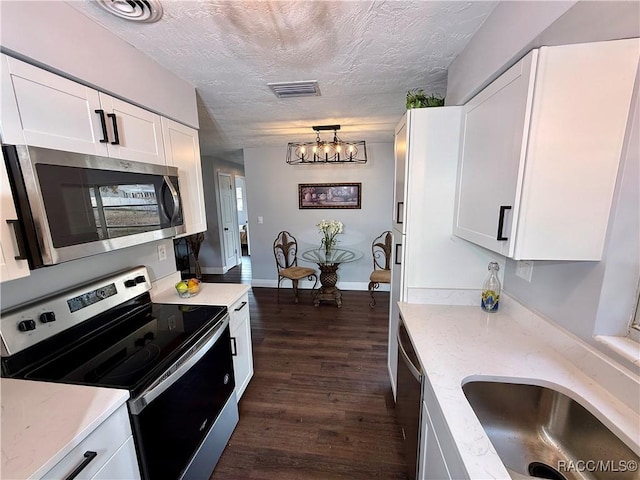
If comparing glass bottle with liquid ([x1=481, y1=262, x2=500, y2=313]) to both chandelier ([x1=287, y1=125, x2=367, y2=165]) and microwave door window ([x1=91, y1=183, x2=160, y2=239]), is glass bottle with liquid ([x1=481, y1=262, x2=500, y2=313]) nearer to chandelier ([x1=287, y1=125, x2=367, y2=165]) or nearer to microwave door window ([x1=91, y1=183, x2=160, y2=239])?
microwave door window ([x1=91, y1=183, x2=160, y2=239])

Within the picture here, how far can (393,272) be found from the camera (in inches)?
82.9

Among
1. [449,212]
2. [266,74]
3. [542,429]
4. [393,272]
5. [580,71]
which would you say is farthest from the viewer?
[393,272]

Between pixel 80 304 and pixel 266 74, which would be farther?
pixel 266 74

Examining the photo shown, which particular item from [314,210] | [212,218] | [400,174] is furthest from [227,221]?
[400,174]

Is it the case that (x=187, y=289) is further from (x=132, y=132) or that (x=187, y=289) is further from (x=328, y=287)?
(x=328, y=287)

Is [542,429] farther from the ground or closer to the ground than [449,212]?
closer to the ground

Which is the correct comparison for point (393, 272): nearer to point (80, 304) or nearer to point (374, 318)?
point (374, 318)

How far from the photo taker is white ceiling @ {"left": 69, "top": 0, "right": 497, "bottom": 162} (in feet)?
3.91

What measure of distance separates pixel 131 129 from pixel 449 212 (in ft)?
6.23

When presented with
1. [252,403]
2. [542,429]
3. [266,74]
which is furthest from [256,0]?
[252,403]

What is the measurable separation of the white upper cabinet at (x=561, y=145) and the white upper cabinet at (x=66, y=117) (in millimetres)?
1797

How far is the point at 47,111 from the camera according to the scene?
1057 mm

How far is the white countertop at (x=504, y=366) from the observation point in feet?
2.63

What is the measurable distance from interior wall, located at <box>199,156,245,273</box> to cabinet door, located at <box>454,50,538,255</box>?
4722 millimetres
